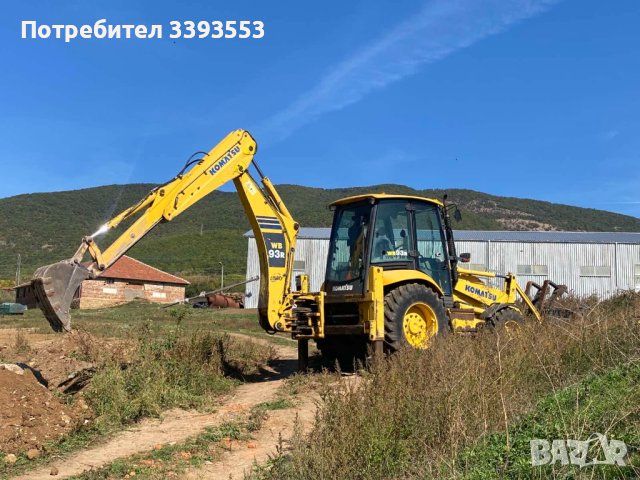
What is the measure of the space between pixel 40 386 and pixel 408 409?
6094 millimetres

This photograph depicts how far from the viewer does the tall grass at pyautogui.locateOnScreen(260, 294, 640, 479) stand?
5293 mm

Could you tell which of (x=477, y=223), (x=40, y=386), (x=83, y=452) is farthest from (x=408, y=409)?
(x=477, y=223)

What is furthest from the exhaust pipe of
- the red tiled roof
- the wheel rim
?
the red tiled roof

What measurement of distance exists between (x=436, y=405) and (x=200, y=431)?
3.34 m

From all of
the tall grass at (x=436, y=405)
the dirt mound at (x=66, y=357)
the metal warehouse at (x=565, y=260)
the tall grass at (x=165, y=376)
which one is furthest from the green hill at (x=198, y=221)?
the tall grass at (x=436, y=405)

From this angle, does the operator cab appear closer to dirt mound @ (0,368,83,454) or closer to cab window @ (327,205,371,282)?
cab window @ (327,205,371,282)

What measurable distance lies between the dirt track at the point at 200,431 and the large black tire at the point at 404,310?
1.83 m

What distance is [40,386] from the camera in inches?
370

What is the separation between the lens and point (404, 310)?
10.2 meters

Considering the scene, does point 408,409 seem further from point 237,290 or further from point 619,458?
point 237,290

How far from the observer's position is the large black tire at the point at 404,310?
10062 mm

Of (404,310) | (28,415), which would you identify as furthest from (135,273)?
(28,415)

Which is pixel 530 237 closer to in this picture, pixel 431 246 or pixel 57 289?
pixel 431 246

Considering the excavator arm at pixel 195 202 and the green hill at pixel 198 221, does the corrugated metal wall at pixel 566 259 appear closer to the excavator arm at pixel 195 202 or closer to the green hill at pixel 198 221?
the excavator arm at pixel 195 202
